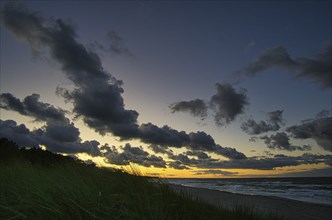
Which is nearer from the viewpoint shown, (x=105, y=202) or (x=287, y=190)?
(x=105, y=202)

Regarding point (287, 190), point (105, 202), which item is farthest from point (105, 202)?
point (287, 190)

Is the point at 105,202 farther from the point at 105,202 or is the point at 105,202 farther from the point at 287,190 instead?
the point at 287,190

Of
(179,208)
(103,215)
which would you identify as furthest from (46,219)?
(179,208)

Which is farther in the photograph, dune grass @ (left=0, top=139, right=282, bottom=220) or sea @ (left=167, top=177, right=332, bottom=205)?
sea @ (left=167, top=177, right=332, bottom=205)

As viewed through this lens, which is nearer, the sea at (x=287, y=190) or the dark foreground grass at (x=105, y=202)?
the dark foreground grass at (x=105, y=202)

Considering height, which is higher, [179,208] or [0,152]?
[0,152]

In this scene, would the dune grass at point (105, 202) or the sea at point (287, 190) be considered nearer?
the dune grass at point (105, 202)

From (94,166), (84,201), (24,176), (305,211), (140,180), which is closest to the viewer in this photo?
(84,201)

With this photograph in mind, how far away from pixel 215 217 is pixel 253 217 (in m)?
1.44

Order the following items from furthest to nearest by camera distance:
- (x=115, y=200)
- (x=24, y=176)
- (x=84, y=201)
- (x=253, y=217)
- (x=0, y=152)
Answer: (x=0, y=152)
(x=24, y=176)
(x=253, y=217)
(x=115, y=200)
(x=84, y=201)

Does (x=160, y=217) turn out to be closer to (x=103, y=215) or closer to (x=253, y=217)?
(x=103, y=215)

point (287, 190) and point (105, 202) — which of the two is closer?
point (105, 202)

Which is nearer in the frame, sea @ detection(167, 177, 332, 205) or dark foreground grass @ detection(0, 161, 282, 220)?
dark foreground grass @ detection(0, 161, 282, 220)

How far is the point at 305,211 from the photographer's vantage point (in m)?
22.3
